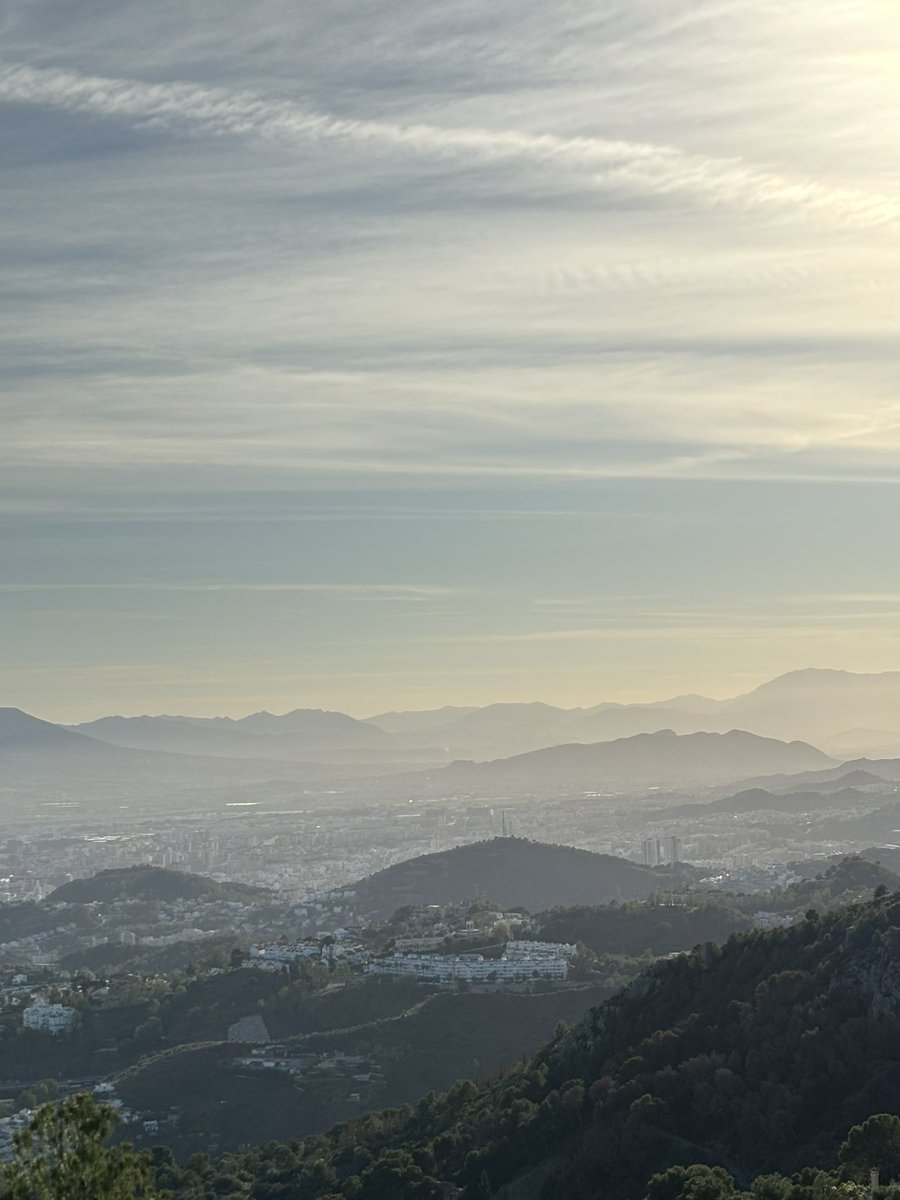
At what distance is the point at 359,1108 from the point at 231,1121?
13.6ft

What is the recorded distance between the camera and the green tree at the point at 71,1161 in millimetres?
22391

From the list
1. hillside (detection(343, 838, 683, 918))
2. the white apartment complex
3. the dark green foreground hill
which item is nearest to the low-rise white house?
the white apartment complex

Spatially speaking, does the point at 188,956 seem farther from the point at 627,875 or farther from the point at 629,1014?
the point at 629,1014

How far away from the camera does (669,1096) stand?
37250 mm

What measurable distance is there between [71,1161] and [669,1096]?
18.2 metres

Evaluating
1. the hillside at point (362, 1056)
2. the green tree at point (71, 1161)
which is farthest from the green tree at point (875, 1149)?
the hillside at point (362, 1056)

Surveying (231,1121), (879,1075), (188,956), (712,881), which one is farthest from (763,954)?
(712,881)

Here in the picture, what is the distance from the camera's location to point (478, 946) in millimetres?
76688

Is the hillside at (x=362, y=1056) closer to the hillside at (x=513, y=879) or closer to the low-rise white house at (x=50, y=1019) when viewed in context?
the low-rise white house at (x=50, y=1019)

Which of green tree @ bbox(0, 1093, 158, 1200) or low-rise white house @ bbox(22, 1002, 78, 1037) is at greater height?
green tree @ bbox(0, 1093, 158, 1200)

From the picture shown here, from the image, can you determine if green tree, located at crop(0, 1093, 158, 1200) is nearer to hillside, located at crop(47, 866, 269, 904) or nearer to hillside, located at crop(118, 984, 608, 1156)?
hillside, located at crop(118, 984, 608, 1156)

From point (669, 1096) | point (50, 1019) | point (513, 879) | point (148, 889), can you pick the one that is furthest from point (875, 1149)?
point (148, 889)

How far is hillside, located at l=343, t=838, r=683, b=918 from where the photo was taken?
115688 mm

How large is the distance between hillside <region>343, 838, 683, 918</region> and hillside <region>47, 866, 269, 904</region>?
11.9m
